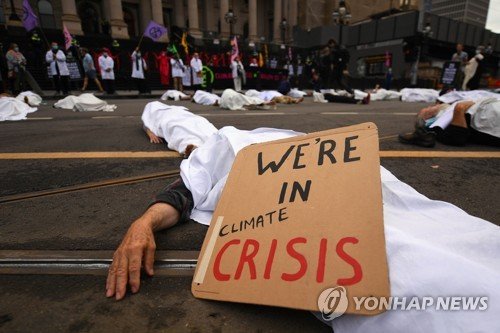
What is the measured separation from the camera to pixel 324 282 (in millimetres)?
935

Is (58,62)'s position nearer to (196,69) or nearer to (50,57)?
(50,57)

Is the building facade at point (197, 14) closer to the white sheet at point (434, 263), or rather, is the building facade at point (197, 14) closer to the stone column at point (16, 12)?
the stone column at point (16, 12)

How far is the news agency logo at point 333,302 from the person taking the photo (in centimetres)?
89

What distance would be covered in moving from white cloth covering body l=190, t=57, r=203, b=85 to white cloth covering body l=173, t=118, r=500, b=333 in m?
12.7

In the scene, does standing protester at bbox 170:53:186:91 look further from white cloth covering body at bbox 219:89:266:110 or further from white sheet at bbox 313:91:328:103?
white cloth covering body at bbox 219:89:266:110

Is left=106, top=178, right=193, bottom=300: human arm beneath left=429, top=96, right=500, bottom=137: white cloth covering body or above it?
beneath

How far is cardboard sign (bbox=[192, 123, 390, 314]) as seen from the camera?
94 centimetres

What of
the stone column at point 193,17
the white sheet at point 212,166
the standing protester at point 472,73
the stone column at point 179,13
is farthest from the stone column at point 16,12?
the standing protester at point 472,73

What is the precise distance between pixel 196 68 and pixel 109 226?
1223 centimetres

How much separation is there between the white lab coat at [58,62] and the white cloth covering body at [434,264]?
1239 centimetres

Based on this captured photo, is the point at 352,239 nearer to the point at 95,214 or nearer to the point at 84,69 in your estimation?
the point at 95,214

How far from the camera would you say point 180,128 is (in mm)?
2953

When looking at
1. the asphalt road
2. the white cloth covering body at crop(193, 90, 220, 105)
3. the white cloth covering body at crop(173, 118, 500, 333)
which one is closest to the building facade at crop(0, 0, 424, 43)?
the white cloth covering body at crop(193, 90, 220, 105)

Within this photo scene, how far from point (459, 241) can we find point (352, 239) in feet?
1.08
